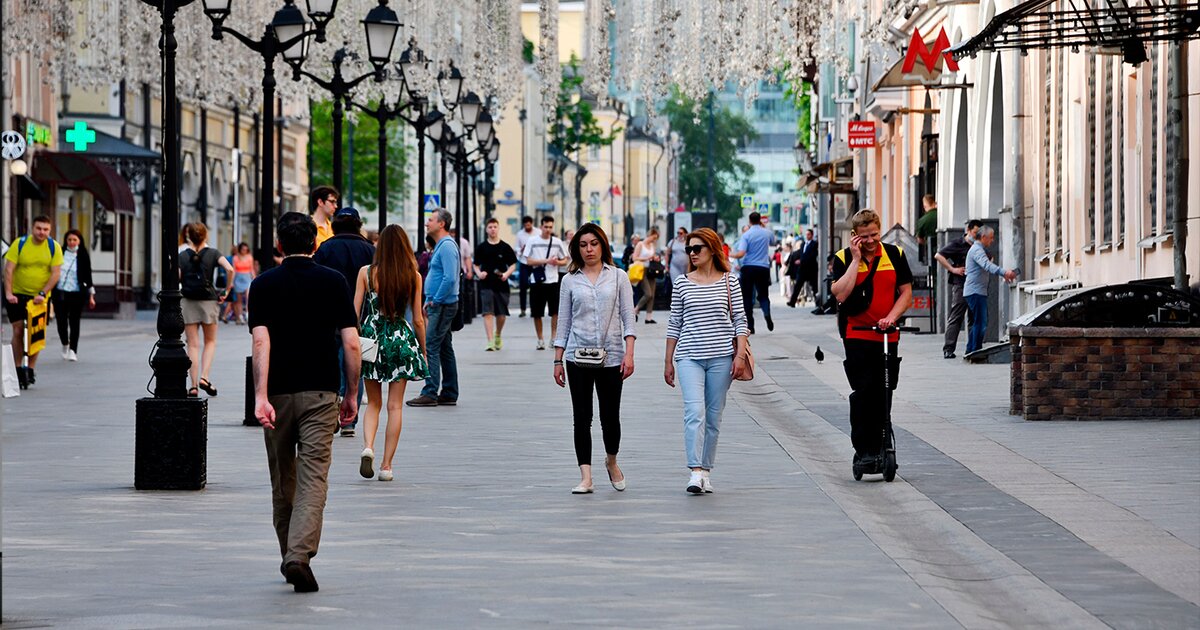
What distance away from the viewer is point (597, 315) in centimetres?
1319

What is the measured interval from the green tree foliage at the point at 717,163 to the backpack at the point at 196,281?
482 feet

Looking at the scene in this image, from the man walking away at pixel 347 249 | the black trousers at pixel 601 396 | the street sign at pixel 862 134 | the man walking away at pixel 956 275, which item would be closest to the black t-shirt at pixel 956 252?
the man walking away at pixel 956 275

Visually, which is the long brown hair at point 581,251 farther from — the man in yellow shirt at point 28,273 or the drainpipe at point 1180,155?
the man in yellow shirt at point 28,273

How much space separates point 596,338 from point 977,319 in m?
13.6

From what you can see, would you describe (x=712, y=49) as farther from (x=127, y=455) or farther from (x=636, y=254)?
(x=636, y=254)

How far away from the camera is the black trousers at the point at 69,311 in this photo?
2684 cm

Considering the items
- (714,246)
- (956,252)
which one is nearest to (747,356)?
(714,246)

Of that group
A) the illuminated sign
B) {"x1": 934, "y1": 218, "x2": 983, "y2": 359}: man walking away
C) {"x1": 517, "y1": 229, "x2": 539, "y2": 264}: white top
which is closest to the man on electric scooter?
{"x1": 934, "y1": 218, "x2": 983, "y2": 359}: man walking away

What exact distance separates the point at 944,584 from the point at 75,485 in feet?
19.4

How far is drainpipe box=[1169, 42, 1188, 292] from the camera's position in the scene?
802 inches

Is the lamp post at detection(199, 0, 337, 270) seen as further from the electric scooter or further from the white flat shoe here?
the electric scooter

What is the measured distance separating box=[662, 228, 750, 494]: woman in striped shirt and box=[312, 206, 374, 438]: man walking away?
3.56 meters

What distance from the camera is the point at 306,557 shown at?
29.2ft

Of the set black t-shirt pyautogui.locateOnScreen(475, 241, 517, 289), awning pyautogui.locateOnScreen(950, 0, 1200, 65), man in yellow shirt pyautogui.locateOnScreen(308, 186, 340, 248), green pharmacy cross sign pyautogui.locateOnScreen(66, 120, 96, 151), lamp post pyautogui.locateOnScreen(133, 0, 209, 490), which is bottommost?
lamp post pyautogui.locateOnScreen(133, 0, 209, 490)
